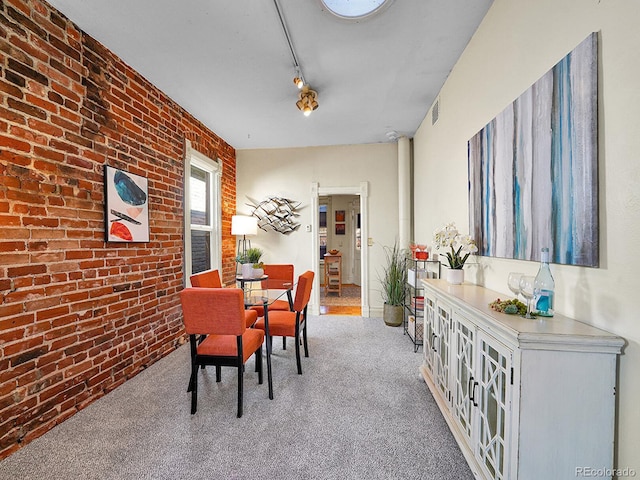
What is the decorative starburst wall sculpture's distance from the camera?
15.2 ft

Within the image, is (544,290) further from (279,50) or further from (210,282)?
(210,282)

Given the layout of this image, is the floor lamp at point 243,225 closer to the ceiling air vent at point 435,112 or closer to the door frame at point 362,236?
the door frame at point 362,236

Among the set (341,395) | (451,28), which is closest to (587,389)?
(341,395)

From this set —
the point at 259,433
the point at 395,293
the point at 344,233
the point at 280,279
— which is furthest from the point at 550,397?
the point at 344,233

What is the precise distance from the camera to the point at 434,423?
1.86 metres

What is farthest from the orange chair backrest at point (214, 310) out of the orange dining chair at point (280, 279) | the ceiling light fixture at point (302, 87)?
the ceiling light fixture at point (302, 87)

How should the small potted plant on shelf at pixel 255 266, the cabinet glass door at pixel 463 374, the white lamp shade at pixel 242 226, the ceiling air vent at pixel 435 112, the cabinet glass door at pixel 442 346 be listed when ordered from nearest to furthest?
the cabinet glass door at pixel 463 374 → the cabinet glass door at pixel 442 346 → the small potted plant on shelf at pixel 255 266 → the ceiling air vent at pixel 435 112 → the white lamp shade at pixel 242 226

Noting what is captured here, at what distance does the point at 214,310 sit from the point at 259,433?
0.83 m

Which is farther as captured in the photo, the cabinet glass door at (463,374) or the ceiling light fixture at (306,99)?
the ceiling light fixture at (306,99)

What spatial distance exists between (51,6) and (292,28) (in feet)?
5.11

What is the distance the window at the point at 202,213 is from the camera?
3420mm

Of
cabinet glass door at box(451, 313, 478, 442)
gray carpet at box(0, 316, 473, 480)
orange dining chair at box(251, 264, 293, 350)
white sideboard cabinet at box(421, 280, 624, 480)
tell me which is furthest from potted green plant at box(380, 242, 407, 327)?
white sideboard cabinet at box(421, 280, 624, 480)

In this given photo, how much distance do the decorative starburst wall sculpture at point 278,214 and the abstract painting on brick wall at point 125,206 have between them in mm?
2139

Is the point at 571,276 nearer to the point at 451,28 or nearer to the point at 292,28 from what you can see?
the point at 451,28
